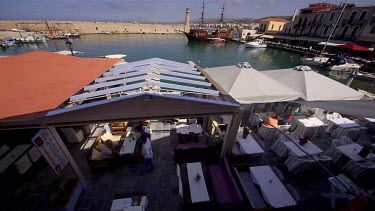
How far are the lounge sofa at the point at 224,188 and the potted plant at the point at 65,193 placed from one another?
4462 mm

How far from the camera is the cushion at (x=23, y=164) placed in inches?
224

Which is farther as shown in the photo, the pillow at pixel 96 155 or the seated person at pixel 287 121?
the seated person at pixel 287 121

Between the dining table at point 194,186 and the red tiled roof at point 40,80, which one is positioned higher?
the red tiled roof at point 40,80

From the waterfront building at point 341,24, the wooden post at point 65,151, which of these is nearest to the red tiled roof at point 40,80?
the wooden post at point 65,151

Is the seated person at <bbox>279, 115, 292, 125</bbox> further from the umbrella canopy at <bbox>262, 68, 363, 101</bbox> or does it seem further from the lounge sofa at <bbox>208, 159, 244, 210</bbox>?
the lounge sofa at <bbox>208, 159, 244, 210</bbox>

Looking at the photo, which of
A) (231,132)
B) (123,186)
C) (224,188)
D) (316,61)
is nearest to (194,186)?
(224,188)

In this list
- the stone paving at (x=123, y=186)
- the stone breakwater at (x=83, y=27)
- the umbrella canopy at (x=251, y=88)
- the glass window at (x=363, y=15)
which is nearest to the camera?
the stone paving at (x=123, y=186)

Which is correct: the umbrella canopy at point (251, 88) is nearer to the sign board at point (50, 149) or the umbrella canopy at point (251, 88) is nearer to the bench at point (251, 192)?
the bench at point (251, 192)

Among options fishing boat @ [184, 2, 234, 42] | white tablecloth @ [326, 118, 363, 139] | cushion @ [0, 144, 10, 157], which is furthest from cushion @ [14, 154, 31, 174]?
fishing boat @ [184, 2, 234, 42]

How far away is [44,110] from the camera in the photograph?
422 centimetres

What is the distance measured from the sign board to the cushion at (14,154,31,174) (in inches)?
96.5

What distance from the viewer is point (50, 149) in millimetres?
4434

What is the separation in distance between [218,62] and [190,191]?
1446 inches

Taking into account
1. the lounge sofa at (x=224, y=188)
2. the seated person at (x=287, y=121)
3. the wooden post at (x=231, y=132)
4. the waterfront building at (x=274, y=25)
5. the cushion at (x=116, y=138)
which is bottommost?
the cushion at (x=116, y=138)
